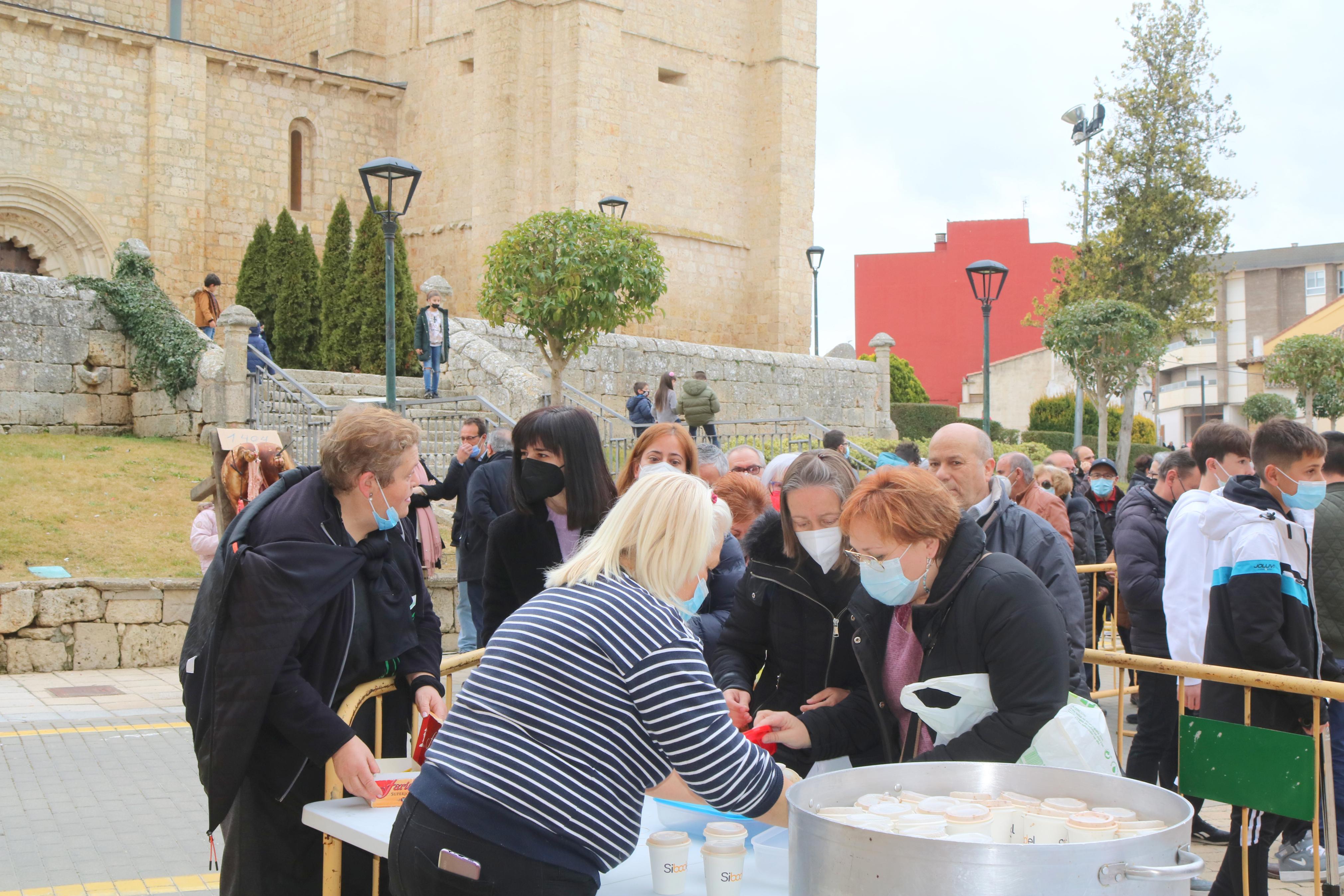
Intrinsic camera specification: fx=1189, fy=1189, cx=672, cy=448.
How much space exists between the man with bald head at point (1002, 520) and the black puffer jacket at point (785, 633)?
1.92 ft

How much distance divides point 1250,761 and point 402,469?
8.48 ft

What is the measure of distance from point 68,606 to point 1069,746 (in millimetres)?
8545

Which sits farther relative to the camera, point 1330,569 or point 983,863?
point 1330,569

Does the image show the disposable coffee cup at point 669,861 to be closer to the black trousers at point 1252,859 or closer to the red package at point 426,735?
the red package at point 426,735

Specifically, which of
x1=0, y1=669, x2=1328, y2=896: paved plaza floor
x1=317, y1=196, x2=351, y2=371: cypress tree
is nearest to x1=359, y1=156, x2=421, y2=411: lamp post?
x1=0, y1=669, x2=1328, y2=896: paved plaza floor

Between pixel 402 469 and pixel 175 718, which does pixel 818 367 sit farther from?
pixel 402 469

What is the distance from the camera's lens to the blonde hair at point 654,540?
7.84 ft

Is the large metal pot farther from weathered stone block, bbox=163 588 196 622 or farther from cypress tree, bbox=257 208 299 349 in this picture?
cypress tree, bbox=257 208 299 349

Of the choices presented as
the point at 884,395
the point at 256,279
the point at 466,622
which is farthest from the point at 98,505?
the point at 884,395

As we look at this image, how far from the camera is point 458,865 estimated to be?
2.28m

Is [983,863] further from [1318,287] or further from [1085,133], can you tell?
[1318,287]

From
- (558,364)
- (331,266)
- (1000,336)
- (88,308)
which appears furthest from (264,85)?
(1000,336)

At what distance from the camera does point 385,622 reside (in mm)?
3281

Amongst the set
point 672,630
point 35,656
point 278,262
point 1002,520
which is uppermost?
point 278,262
